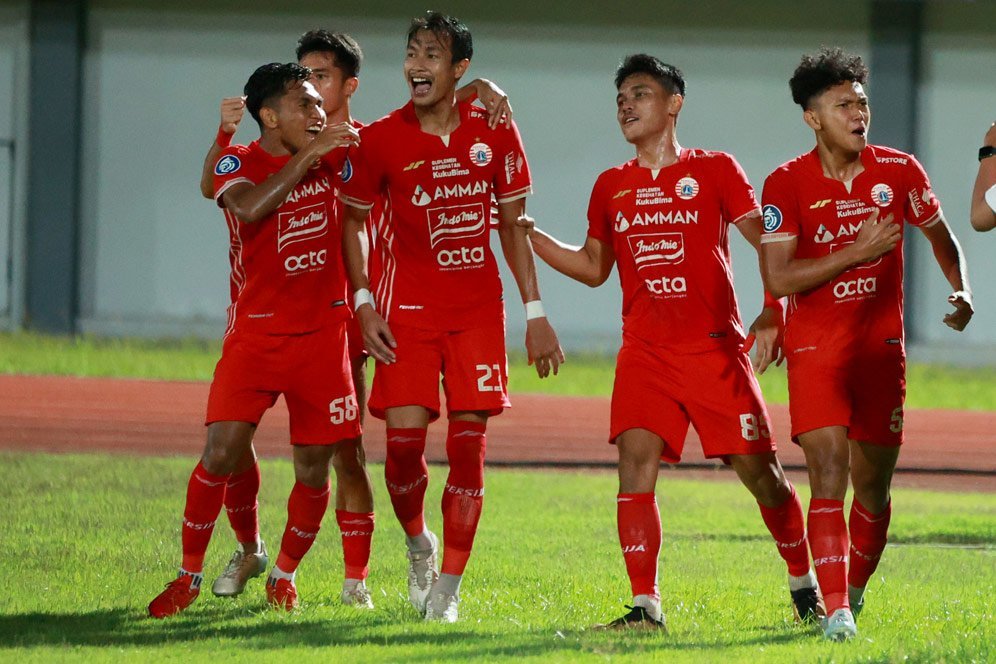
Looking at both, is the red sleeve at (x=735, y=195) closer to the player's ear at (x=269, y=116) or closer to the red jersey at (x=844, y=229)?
the red jersey at (x=844, y=229)

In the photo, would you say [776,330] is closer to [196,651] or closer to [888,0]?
[196,651]

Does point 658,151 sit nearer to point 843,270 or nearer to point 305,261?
point 843,270

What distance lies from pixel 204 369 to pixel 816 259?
1369 centimetres

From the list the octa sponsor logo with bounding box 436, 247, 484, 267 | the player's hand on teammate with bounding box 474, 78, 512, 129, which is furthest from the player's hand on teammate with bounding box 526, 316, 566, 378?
the player's hand on teammate with bounding box 474, 78, 512, 129

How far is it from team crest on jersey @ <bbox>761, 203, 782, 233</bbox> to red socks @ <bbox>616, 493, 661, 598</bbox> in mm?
1090

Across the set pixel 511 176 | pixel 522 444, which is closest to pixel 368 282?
pixel 511 176

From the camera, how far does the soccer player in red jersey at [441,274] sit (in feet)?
21.1

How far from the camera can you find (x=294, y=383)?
6.54m

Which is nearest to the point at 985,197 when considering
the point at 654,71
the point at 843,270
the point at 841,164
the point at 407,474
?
the point at 843,270

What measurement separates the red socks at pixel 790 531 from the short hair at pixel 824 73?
59.9 inches

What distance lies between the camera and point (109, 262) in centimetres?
2331

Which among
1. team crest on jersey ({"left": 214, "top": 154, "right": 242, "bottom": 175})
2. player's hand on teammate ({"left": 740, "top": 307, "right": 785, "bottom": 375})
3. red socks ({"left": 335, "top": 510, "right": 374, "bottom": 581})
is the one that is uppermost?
team crest on jersey ({"left": 214, "top": 154, "right": 242, "bottom": 175})

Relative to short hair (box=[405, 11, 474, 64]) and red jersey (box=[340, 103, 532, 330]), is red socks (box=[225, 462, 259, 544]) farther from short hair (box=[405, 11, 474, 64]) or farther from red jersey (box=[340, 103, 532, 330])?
short hair (box=[405, 11, 474, 64])

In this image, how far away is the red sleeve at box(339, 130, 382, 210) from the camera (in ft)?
21.4
